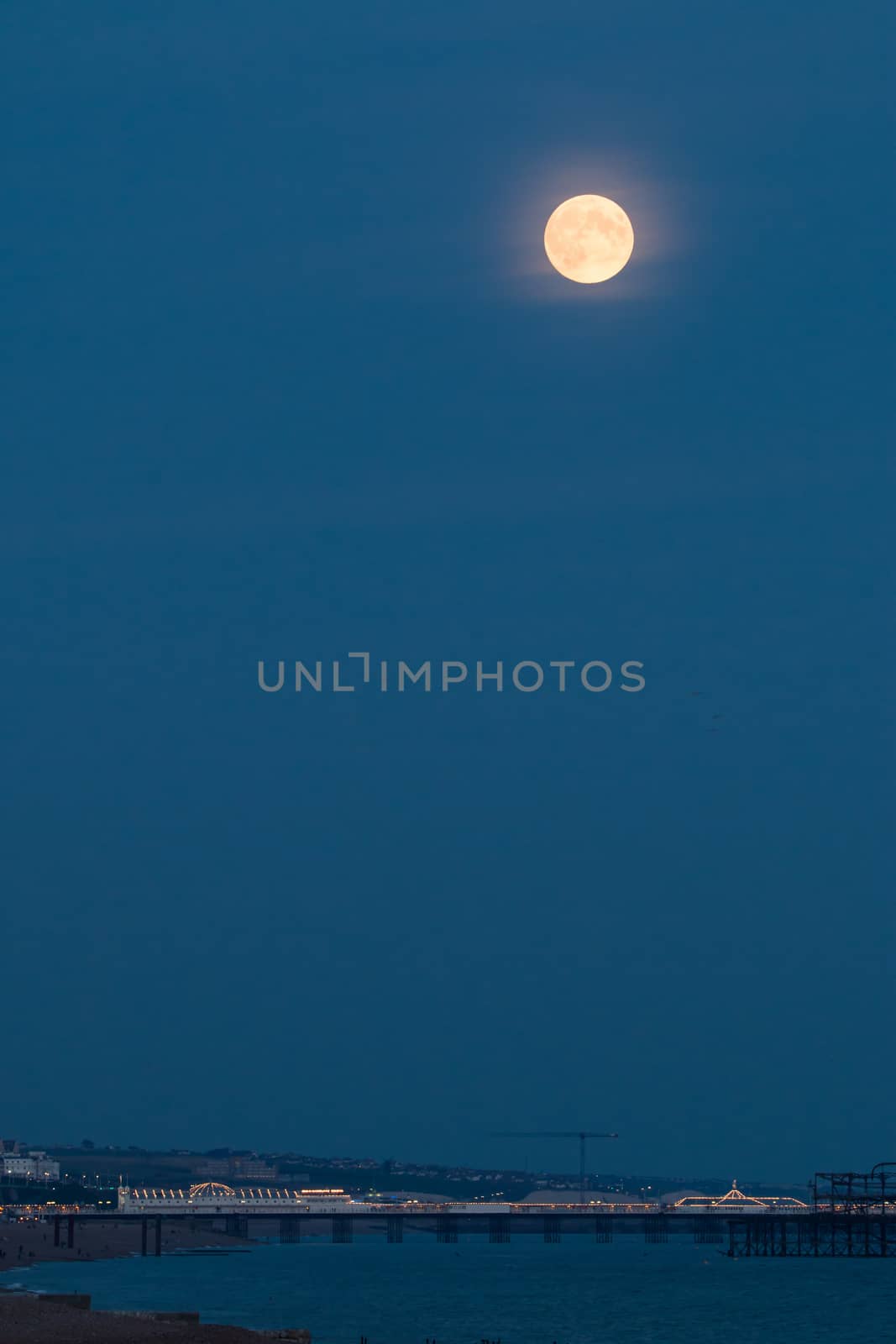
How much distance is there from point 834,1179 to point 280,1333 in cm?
10127

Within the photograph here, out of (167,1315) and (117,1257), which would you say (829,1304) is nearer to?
(167,1315)

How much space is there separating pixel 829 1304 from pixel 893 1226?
70226 mm

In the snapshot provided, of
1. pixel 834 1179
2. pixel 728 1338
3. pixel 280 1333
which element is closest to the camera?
pixel 280 1333

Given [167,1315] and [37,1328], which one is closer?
[37,1328]

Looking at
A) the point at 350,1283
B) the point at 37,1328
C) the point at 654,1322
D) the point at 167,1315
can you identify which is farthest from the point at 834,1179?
the point at 37,1328

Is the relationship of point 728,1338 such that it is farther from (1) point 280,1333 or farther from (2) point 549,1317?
(1) point 280,1333

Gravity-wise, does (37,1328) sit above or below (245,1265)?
above

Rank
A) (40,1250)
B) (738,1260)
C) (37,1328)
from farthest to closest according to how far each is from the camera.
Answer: (738,1260), (40,1250), (37,1328)

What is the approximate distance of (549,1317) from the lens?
3974 inches

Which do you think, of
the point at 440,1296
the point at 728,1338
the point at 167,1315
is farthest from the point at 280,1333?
the point at 440,1296

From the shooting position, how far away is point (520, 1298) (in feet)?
388

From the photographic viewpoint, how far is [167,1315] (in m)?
73.6

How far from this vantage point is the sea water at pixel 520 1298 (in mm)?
91312

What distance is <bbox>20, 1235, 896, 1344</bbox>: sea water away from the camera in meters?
91.3
